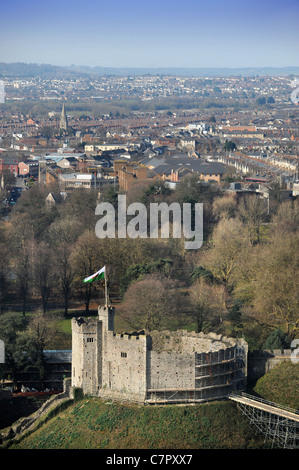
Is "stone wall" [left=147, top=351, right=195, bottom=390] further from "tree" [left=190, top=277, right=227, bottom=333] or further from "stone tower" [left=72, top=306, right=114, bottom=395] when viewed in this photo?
"tree" [left=190, top=277, right=227, bottom=333]

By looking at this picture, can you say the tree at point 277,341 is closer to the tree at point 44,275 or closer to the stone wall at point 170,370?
the stone wall at point 170,370

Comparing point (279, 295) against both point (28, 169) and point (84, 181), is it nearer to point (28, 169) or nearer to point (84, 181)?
point (84, 181)

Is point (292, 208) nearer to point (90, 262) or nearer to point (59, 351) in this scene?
point (90, 262)

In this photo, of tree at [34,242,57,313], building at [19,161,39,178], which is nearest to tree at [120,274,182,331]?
tree at [34,242,57,313]

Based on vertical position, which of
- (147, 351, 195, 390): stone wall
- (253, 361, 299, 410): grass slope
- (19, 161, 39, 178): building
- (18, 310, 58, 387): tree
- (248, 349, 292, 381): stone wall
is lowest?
(19, 161, 39, 178): building

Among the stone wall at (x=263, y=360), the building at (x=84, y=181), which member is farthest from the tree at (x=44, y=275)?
the building at (x=84, y=181)
